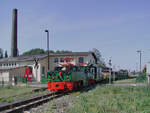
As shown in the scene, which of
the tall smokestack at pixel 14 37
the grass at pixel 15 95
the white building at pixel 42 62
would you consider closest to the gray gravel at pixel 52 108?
the grass at pixel 15 95

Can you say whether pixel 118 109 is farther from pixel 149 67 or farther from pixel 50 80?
pixel 149 67

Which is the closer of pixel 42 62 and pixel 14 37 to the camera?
pixel 42 62

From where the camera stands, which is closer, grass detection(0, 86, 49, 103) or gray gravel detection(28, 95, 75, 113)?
gray gravel detection(28, 95, 75, 113)

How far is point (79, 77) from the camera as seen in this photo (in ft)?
57.7

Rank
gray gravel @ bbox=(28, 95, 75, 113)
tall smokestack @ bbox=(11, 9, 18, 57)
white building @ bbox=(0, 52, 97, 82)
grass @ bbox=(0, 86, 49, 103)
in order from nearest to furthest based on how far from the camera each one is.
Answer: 1. gray gravel @ bbox=(28, 95, 75, 113)
2. grass @ bbox=(0, 86, 49, 103)
3. white building @ bbox=(0, 52, 97, 82)
4. tall smokestack @ bbox=(11, 9, 18, 57)

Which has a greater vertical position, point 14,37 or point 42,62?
point 14,37

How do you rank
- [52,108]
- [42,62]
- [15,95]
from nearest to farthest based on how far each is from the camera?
[52,108]
[15,95]
[42,62]

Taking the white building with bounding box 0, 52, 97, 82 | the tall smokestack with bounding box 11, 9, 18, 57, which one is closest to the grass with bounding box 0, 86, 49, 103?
the white building with bounding box 0, 52, 97, 82

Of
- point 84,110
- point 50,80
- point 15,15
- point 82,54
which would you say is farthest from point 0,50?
point 84,110

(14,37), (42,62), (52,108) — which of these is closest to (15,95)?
(52,108)

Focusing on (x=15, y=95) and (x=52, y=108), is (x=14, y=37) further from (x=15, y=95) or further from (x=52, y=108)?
(x=52, y=108)

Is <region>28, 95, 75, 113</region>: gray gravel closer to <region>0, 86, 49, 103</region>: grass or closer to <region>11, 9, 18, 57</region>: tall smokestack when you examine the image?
<region>0, 86, 49, 103</region>: grass

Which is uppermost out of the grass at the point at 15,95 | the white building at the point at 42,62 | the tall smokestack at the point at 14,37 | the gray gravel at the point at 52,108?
the tall smokestack at the point at 14,37

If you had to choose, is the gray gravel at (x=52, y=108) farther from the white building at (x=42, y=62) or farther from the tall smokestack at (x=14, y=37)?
the tall smokestack at (x=14, y=37)
